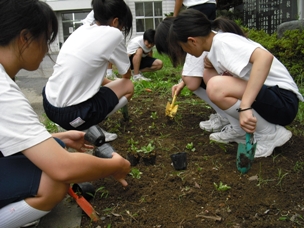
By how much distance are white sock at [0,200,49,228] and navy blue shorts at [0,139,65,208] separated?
0.07 ft

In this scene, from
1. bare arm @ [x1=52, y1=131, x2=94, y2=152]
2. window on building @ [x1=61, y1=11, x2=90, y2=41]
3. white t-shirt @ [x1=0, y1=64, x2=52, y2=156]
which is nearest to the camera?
white t-shirt @ [x1=0, y1=64, x2=52, y2=156]

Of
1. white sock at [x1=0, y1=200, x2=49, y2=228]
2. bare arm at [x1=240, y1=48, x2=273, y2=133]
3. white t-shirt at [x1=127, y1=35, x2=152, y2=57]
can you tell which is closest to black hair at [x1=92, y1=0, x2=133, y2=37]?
bare arm at [x1=240, y1=48, x2=273, y2=133]

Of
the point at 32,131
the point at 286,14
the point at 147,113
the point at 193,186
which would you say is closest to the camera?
the point at 32,131

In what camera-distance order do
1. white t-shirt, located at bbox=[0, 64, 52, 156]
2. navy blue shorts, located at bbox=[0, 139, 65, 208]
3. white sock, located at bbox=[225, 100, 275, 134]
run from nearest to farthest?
white t-shirt, located at bbox=[0, 64, 52, 156], navy blue shorts, located at bbox=[0, 139, 65, 208], white sock, located at bbox=[225, 100, 275, 134]

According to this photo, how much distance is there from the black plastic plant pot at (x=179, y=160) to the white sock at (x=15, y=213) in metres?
0.90

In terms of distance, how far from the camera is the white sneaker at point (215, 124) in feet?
9.40

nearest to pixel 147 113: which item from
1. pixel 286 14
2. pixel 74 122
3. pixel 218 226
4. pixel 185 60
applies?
pixel 185 60

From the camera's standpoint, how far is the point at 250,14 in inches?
312

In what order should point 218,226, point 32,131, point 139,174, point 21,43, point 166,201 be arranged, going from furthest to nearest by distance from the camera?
point 139,174, point 166,201, point 218,226, point 21,43, point 32,131

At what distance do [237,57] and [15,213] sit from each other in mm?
1450

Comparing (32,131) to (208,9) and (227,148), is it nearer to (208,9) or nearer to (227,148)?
(227,148)

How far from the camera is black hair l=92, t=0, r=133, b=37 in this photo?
266 centimetres

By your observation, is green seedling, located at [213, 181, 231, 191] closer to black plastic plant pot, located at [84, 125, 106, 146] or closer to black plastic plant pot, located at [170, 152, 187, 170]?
black plastic plant pot, located at [170, 152, 187, 170]

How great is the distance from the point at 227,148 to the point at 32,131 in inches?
59.9
